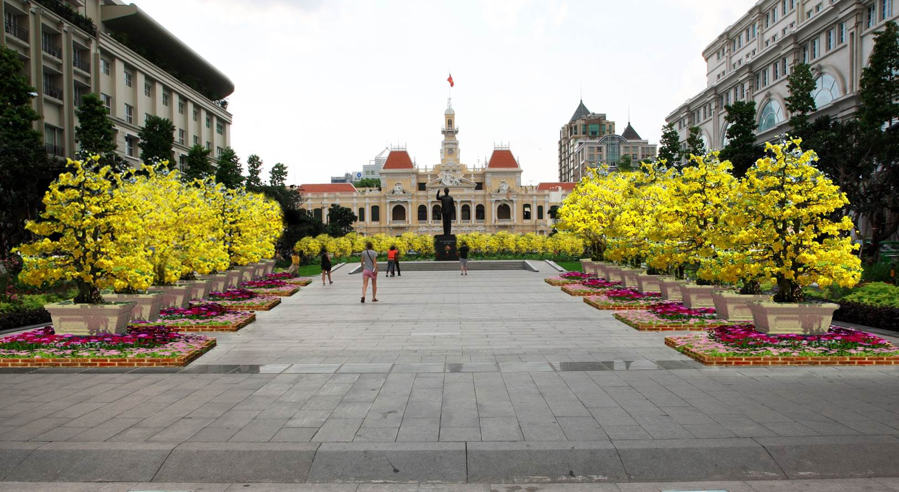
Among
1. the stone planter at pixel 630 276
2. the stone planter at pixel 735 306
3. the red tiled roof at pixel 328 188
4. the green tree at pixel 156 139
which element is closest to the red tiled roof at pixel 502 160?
the red tiled roof at pixel 328 188

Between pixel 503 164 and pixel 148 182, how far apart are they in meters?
90.4

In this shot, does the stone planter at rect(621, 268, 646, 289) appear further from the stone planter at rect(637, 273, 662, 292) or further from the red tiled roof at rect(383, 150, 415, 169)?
the red tiled roof at rect(383, 150, 415, 169)

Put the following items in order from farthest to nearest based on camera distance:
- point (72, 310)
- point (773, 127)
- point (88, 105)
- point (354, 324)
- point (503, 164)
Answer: point (503, 164)
point (773, 127)
point (88, 105)
point (354, 324)
point (72, 310)

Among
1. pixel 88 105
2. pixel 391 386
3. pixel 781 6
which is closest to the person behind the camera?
pixel 391 386

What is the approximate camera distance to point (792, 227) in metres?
10.1

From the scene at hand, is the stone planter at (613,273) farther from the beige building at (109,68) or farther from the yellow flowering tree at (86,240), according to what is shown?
the beige building at (109,68)

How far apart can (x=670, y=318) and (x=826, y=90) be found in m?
42.0

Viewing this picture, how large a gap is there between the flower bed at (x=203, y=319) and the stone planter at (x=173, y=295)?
11.4 inches

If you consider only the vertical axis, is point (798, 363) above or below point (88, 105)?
below

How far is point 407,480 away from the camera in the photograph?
4.69m

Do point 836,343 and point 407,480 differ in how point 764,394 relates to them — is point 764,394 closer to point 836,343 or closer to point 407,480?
point 836,343

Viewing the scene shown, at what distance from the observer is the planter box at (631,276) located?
18641 mm

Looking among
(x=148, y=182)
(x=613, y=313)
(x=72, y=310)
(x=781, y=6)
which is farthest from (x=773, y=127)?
(x=72, y=310)

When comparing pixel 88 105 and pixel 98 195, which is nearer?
pixel 98 195
